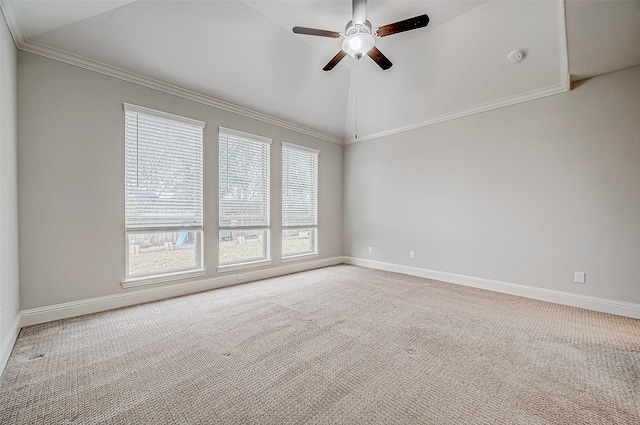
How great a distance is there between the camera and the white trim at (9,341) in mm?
2035

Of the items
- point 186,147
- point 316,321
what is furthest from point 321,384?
point 186,147

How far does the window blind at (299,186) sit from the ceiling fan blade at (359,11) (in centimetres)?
280

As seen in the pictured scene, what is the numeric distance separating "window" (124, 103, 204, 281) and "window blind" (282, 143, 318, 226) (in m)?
1.66

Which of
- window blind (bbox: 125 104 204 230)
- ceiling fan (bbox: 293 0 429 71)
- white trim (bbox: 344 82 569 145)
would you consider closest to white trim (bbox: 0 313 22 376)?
window blind (bbox: 125 104 204 230)

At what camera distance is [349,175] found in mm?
6156

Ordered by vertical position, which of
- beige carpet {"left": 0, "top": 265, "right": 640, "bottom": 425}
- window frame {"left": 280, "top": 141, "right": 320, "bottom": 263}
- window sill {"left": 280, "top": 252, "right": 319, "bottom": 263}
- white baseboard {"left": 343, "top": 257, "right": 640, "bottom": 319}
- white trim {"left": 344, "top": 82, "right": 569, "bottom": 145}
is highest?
white trim {"left": 344, "top": 82, "right": 569, "bottom": 145}

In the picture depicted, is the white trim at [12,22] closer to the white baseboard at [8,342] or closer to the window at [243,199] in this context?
the window at [243,199]

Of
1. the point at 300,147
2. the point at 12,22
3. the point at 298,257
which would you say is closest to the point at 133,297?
the point at 298,257

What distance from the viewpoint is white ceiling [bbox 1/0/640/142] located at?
271 centimetres

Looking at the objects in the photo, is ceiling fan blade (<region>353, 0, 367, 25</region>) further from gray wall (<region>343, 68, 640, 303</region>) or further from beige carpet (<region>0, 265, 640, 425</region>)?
beige carpet (<region>0, 265, 640, 425</region>)

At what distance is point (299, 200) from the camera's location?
17.9 ft

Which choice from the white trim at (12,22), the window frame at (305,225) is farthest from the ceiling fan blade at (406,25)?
the white trim at (12,22)

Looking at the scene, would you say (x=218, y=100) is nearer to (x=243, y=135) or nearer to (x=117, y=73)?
(x=243, y=135)

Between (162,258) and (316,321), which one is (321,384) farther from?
(162,258)
